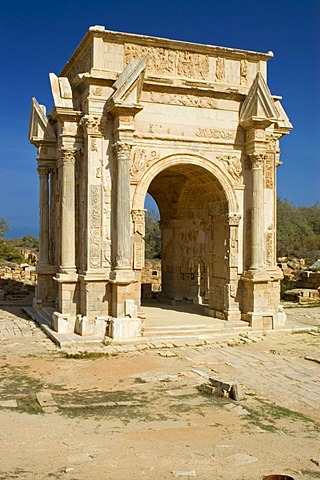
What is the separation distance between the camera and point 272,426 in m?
6.69

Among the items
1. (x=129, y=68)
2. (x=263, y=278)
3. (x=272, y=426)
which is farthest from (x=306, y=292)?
(x=272, y=426)

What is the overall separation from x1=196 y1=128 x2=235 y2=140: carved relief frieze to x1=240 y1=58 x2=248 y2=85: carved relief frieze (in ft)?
4.62

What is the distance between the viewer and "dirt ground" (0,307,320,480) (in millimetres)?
5320

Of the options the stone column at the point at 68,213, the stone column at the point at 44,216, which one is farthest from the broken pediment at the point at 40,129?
the stone column at the point at 68,213

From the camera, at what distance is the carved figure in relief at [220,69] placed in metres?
14.1

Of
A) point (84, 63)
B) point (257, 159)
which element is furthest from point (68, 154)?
point (257, 159)

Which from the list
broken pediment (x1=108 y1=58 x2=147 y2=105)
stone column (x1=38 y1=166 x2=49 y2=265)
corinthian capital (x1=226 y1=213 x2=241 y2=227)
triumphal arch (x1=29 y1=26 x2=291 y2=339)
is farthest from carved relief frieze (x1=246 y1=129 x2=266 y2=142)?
stone column (x1=38 y1=166 x2=49 y2=265)

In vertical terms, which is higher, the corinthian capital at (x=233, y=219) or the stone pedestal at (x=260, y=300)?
the corinthian capital at (x=233, y=219)

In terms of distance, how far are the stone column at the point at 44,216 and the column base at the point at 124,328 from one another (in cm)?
495

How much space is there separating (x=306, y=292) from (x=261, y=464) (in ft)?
54.9

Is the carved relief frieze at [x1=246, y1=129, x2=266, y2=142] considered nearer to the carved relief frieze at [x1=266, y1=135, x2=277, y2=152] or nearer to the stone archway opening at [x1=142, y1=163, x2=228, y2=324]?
the carved relief frieze at [x1=266, y1=135, x2=277, y2=152]

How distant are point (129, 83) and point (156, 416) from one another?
7887 mm

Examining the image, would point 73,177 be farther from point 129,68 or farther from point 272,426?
point 272,426

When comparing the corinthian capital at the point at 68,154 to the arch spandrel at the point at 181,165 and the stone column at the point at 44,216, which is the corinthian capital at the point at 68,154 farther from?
the stone column at the point at 44,216
